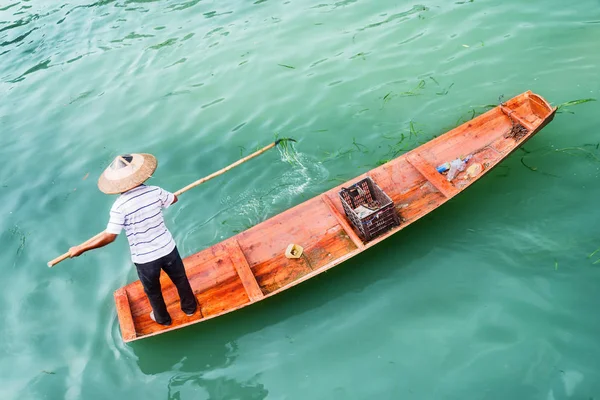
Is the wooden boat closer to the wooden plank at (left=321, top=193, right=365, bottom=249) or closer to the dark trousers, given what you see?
the wooden plank at (left=321, top=193, right=365, bottom=249)

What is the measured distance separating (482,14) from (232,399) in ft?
27.7

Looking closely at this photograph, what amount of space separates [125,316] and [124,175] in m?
1.82

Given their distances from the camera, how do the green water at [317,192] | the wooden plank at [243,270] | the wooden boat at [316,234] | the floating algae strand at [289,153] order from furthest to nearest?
the floating algae strand at [289,153] < the wooden boat at [316,234] < the wooden plank at [243,270] < the green water at [317,192]

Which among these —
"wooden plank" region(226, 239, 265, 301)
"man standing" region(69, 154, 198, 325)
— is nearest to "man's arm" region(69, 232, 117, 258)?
"man standing" region(69, 154, 198, 325)

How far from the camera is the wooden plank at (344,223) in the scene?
533 cm

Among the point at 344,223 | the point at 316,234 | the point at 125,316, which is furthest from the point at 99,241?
the point at 344,223

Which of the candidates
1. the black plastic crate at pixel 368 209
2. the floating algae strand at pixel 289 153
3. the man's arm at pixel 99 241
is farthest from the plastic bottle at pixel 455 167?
the man's arm at pixel 99 241

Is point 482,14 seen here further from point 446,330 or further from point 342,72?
point 446,330

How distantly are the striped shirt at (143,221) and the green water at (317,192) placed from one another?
1393 mm

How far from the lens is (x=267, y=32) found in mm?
10258

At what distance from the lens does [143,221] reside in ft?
14.1

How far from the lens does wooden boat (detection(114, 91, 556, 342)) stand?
522 centimetres

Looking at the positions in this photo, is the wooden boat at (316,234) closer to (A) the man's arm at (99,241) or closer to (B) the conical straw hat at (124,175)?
(A) the man's arm at (99,241)

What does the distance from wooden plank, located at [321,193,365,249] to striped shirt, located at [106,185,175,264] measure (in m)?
2.10
